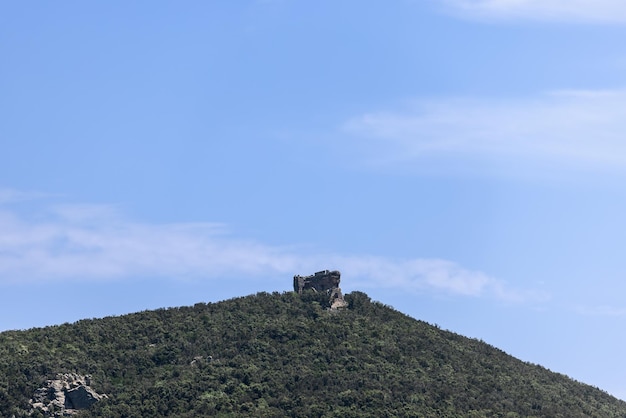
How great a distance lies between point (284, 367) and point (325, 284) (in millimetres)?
23538

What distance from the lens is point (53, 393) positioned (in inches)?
5241

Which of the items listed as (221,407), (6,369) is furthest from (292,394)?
(6,369)

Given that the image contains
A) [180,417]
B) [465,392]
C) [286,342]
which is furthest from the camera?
[286,342]

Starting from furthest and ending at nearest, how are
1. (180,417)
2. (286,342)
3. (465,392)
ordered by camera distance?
(286,342) → (465,392) → (180,417)

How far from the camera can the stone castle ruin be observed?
162 m

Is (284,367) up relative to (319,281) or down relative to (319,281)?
down

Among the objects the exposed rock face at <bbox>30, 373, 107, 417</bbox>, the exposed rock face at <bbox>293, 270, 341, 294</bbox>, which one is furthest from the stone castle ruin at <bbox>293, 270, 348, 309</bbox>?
the exposed rock face at <bbox>30, 373, 107, 417</bbox>

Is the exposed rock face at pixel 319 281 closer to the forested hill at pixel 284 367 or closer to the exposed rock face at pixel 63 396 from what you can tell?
the forested hill at pixel 284 367

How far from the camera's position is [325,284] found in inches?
6437

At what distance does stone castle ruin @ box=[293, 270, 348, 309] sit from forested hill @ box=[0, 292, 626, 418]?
1342mm

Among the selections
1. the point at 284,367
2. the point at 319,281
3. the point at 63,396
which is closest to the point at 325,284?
the point at 319,281

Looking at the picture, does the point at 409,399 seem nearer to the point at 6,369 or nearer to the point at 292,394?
the point at 292,394

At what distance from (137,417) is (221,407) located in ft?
26.7

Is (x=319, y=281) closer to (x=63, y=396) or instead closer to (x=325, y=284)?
(x=325, y=284)
